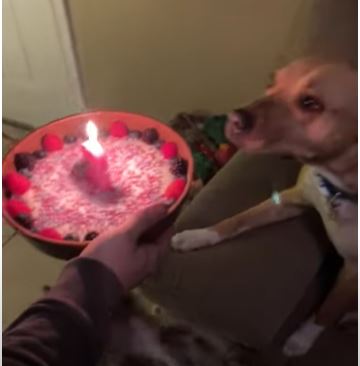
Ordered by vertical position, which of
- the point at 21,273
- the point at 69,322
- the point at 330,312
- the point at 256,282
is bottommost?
the point at 21,273

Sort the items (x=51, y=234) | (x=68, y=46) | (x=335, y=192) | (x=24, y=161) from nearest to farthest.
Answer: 1. (x=51, y=234)
2. (x=24, y=161)
3. (x=335, y=192)
4. (x=68, y=46)

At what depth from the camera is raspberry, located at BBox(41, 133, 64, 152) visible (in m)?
1.03

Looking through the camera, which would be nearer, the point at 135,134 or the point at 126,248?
the point at 126,248

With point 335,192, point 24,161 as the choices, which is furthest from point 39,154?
point 335,192

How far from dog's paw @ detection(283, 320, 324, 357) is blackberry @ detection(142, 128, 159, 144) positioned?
0.53 metres

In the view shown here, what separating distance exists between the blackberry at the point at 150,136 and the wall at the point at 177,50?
670 millimetres

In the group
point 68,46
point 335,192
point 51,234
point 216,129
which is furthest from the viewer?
point 68,46

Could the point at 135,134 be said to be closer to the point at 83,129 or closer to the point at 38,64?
Answer: the point at 83,129

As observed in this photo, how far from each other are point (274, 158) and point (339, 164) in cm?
33

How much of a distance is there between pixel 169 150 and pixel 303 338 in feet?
1.75

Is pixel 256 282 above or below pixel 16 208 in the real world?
below

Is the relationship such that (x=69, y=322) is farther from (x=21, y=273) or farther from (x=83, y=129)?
(x=21, y=273)

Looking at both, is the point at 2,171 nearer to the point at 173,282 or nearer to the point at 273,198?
the point at 173,282

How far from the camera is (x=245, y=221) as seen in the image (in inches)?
50.1
